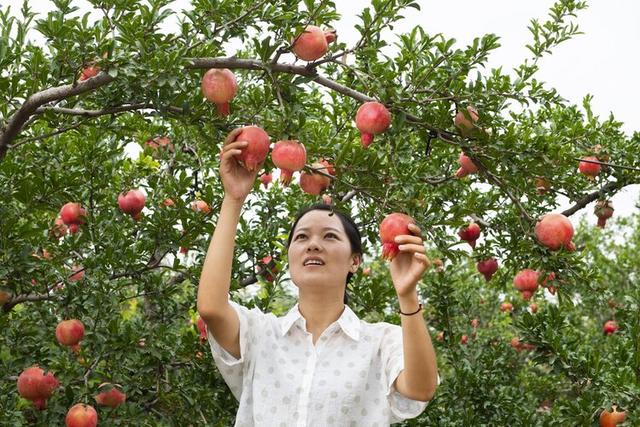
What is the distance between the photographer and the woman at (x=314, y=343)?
2225mm

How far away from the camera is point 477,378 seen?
4.24 meters

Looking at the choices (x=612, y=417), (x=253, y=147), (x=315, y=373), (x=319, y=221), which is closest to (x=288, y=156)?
(x=253, y=147)

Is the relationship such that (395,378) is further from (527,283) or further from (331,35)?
(527,283)

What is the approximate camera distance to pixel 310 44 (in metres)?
2.54

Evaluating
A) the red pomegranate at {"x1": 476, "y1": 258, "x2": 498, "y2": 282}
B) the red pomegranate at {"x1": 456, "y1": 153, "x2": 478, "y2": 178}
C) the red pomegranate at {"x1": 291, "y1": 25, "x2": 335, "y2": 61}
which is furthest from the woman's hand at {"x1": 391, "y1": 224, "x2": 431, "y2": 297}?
the red pomegranate at {"x1": 476, "y1": 258, "x2": 498, "y2": 282}

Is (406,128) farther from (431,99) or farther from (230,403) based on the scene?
(230,403)

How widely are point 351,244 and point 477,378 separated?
186 centimetres

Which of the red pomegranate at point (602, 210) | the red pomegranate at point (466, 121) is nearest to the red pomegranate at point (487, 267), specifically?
the red pomegranate at point (602, 210)

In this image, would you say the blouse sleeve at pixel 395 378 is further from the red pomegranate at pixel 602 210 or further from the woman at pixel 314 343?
the red pomegranate at pixel 602 210

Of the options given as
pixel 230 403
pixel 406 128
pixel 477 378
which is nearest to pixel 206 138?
pixel 406 128

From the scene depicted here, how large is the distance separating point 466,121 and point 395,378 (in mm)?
951

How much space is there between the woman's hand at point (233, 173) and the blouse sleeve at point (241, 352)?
337 millimetres

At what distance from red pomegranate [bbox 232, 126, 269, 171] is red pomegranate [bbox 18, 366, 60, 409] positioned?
4.97ft

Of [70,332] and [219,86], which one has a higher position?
[219,86]
